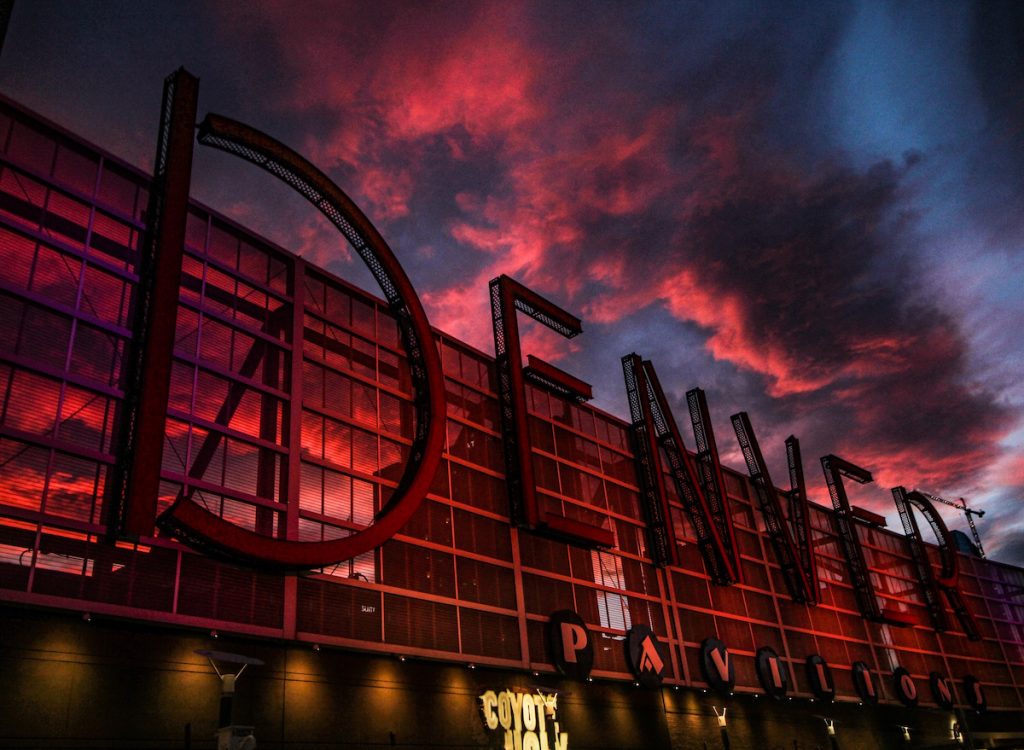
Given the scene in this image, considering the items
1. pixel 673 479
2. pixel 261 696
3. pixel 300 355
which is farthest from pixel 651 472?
pixel 261 696

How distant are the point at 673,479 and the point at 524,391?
1997 cm

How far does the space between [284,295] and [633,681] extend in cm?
3252

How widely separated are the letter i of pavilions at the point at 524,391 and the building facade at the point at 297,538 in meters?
0.69

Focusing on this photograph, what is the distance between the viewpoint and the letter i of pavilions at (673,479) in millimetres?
62406

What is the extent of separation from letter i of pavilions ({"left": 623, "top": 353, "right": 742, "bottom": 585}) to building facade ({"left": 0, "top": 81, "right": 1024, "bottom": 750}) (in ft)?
2.69

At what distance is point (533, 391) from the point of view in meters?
58.5

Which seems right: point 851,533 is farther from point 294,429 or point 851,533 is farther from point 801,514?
point 294,429

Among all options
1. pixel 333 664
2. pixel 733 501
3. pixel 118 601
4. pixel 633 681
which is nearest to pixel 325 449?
pixel 333 664

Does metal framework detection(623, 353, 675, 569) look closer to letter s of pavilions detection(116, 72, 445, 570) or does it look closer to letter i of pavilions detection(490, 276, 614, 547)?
letter i of pavilions detection(490, 276, 614, 547)

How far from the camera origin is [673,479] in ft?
220

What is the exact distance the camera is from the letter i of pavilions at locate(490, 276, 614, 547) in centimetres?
4959

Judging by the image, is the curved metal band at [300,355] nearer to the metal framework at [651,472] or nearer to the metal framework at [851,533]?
the metal framework at [651,472]

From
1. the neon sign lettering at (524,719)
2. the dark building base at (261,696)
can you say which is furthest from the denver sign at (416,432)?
the neon sign lettering at (524,719)

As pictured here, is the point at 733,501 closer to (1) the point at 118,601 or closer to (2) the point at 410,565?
(2) the point at 410,565
